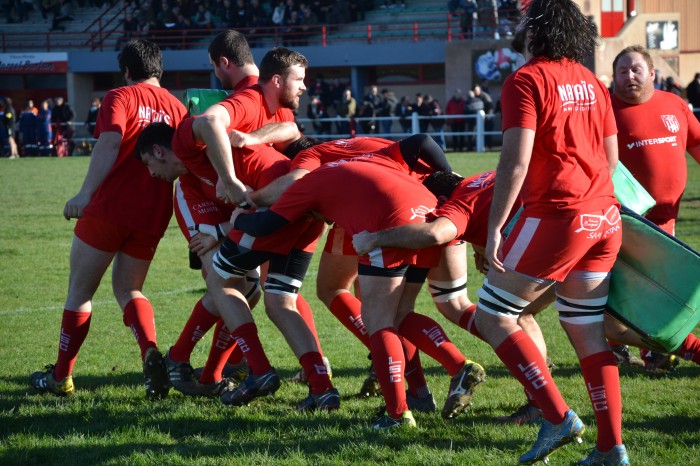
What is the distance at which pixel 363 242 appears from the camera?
4508mm

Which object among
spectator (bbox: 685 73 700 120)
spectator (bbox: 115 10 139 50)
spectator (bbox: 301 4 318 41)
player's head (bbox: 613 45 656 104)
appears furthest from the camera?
spectator (bbox: 115 10 139 50)

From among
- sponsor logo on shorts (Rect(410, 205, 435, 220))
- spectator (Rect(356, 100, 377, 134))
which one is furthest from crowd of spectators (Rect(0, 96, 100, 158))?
sponsor logo on shorts (Rect(410, 205, 435, 220))

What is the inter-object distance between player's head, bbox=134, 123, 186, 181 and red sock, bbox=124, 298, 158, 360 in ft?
2.78

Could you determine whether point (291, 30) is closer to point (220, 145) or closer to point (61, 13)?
point (61, 13)

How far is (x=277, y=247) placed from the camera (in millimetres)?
5012

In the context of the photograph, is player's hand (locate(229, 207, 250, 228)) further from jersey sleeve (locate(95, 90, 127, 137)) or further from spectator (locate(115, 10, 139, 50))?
spectator (locate(115, 10, 139, 50))

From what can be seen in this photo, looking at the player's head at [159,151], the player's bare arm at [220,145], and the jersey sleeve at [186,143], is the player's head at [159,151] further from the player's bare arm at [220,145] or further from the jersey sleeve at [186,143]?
the player's bare arm at [220,145]

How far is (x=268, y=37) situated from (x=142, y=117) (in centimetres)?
3159

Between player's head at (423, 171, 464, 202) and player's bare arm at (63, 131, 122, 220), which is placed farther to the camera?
player's bare arm at (63, 131, 122, 220)

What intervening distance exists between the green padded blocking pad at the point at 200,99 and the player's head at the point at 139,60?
14.6 inches

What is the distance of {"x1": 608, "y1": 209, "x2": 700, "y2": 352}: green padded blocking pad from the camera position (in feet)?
13.5

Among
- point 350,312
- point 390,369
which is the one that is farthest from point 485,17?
point 390,369

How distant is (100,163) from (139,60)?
751 millimetres

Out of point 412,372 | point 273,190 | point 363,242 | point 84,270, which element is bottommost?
point 412,372
